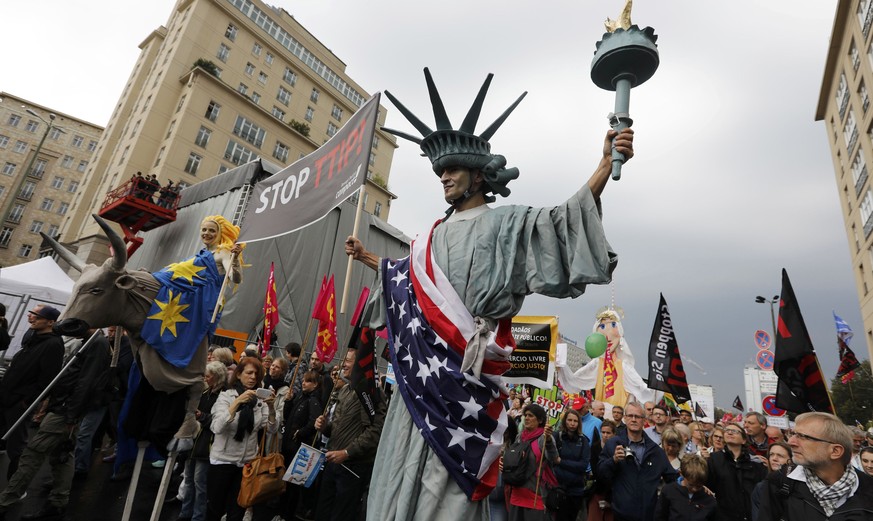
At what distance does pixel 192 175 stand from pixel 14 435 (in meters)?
25.6

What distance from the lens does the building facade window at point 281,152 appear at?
3400 centimetres

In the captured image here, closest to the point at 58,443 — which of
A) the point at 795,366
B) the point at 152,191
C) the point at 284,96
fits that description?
the point at 795,366

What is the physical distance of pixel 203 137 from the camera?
28938mm

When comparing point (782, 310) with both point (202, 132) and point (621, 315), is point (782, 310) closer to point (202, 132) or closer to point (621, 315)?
point (621, 315)

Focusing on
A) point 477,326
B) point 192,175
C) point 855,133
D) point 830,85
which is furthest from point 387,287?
point 830,85

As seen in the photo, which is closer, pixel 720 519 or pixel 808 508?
pixel 808 508

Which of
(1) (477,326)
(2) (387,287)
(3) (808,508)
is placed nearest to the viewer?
(1) (477,326)

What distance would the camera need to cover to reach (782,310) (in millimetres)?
5953

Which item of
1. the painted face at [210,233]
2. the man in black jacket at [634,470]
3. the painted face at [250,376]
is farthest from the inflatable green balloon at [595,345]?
the painted face at [210,233]

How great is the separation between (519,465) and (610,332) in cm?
1098

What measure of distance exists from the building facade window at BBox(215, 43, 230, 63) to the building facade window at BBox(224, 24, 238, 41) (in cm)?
85

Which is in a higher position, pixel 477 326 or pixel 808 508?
pixel 477 326

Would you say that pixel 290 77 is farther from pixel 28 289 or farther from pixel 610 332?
pixel 610 332

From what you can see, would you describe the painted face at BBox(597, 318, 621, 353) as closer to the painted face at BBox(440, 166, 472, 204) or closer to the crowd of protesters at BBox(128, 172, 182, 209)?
the painted face at BBox(440, 166, 472, 204)
